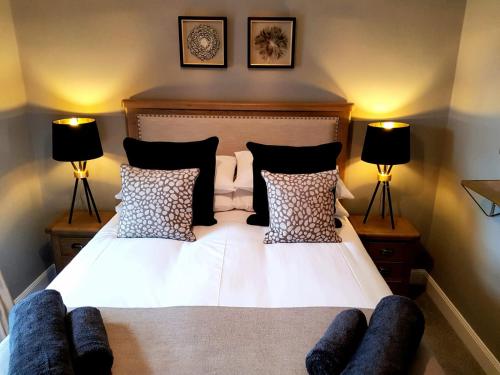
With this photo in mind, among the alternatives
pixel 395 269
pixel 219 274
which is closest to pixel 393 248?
pixel 395 269

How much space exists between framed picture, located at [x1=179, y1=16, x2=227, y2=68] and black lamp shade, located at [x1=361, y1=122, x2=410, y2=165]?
3.65ft

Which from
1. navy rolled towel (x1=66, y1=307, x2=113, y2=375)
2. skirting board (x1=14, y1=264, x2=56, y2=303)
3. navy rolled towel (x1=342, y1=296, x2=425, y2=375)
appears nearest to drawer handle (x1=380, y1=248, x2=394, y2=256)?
navy rolled towel (x1=342, y1=296, x2=425, y2=375)

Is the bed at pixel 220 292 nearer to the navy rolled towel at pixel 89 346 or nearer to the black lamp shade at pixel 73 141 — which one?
the navy rolled towel at pixel 89 346

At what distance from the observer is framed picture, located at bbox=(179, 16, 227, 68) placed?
8.12ft

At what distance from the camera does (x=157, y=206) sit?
2055 millimetres

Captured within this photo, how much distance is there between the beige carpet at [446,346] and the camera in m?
2.12

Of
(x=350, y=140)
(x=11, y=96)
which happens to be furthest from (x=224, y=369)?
(x=11, y=96)

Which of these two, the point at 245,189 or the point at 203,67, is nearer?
the point at 245,189

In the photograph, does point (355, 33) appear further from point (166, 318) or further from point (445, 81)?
point (166, 318)

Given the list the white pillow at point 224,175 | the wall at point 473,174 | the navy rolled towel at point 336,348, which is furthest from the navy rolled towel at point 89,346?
the wall at point 473,174

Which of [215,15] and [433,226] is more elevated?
[215,15]

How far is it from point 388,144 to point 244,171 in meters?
0.93

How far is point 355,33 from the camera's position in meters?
2.49

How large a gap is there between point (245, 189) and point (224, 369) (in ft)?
4.41
